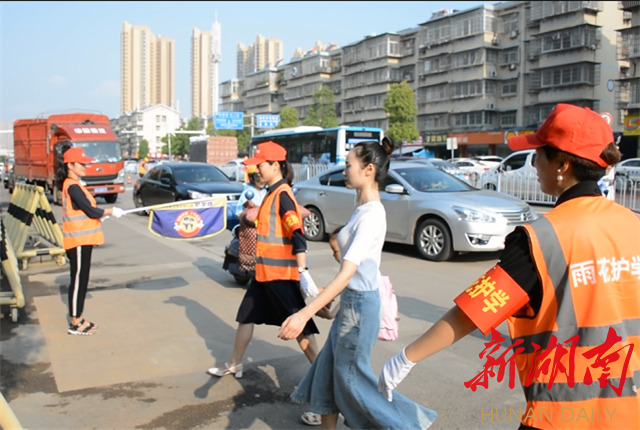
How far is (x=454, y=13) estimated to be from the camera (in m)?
63.6

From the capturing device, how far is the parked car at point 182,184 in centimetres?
1481

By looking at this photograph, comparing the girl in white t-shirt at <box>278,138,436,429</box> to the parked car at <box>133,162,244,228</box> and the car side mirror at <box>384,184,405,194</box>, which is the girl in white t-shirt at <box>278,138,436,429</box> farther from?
the parked car at <box>133,162,244,228</box>

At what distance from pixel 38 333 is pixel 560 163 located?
18.0 feet

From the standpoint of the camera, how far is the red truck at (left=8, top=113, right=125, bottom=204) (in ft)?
72.5

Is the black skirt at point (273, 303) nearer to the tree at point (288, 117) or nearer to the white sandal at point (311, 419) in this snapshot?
the white sandal at point (311, 419)

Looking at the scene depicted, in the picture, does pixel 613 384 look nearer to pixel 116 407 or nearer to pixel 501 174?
pixel 116 407

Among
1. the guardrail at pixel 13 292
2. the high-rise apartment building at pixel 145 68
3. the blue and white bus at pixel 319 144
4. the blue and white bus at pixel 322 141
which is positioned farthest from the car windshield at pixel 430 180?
the high-rise apartment building at pixel 145 68

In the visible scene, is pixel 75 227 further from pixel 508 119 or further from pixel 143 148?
pixel 143 148

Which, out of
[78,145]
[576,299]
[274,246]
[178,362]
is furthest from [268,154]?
[78,145]

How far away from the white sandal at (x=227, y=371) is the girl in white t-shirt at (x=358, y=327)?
1.45 m

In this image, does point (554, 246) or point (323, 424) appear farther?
point (323, 424)

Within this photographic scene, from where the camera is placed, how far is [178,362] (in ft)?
16.4

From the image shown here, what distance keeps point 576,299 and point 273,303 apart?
2.70 meters

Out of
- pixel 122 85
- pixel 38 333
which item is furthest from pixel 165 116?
pixel 38 333
